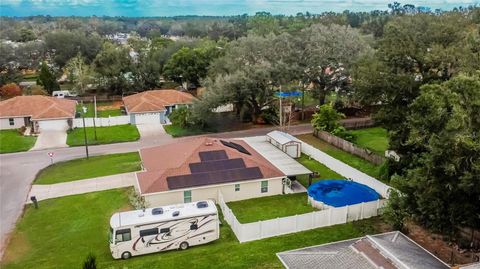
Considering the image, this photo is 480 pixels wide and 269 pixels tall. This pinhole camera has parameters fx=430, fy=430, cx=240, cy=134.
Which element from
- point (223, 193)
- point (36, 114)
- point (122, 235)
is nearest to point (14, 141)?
point (36, 114)

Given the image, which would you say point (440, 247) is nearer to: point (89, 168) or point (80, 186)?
point (80, 186)

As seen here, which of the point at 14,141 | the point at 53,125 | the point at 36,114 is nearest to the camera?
the point at 14,141

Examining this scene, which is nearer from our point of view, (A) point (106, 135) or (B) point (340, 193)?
(B) point (340, 193)

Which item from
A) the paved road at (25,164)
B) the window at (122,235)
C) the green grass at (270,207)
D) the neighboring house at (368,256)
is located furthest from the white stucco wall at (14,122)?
the neighboring house at (368,256)

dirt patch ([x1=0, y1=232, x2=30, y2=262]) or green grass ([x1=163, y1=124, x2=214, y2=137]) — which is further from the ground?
dirt patch ([x1=0, y1=232, x2=30, y2=262])

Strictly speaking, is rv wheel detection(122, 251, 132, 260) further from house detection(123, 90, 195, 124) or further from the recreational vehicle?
house detection(123, 90, 195, 124)

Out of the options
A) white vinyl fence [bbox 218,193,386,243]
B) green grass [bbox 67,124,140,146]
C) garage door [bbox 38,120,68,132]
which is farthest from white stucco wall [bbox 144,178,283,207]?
garage door [bbox 38,120,68,132]

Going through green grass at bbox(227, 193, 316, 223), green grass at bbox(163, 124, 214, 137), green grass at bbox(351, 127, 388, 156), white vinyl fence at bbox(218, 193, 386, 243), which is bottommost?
green grass at bbox(163, 124, 214, 137)

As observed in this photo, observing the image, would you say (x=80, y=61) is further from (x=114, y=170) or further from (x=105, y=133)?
(x=114, y=170)
